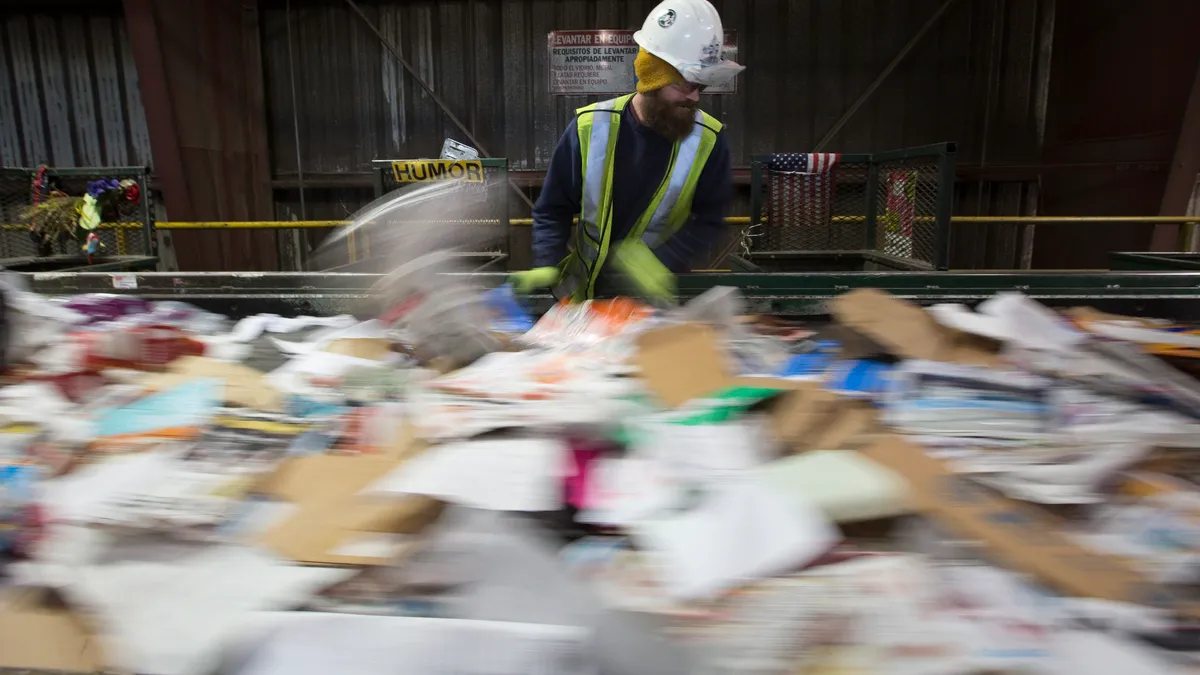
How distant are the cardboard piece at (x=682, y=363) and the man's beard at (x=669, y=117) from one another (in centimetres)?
121

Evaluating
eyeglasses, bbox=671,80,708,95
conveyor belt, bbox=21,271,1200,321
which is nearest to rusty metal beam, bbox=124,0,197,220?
conveyor belt, bbox=21,271,1200,321

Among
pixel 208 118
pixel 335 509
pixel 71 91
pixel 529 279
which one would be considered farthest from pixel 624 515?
pixel 71 91

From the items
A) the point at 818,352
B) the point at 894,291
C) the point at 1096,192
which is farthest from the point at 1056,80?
the point at 818,352

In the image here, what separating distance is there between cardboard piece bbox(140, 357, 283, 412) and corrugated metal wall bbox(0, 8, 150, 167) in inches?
284

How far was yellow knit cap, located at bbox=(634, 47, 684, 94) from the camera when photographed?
1994 mm

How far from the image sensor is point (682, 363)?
0.96 meters

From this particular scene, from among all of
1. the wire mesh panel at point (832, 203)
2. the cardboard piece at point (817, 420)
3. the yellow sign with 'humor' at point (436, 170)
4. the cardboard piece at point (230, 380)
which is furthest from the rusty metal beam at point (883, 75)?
the cardboard piece at point (230, 380)

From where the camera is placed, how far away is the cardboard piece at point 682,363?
0.92 meters

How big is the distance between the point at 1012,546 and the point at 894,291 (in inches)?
54.7

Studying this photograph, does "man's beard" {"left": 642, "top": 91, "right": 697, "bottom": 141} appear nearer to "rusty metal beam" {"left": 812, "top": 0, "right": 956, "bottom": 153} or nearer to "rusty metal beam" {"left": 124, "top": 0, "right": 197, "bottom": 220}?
"rusty metal beam" {"left": 812, "top": 0, "right": 956, "bottom": 153}

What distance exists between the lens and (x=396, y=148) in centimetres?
679

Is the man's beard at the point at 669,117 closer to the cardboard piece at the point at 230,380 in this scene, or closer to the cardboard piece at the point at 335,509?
the cardboard piece at the point at 230,380

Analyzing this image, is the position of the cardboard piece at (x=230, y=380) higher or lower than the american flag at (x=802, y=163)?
lower

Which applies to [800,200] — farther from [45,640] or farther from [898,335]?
[45,640]
